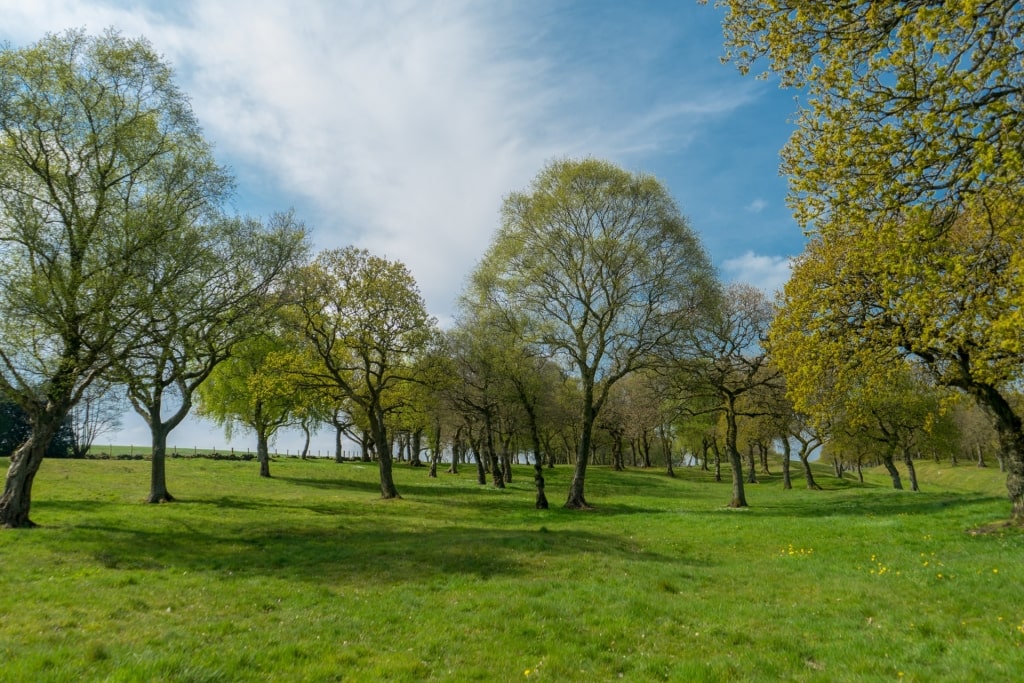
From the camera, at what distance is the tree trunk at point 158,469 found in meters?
29.4

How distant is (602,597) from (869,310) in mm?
14863

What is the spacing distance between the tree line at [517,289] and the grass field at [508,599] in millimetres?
4720

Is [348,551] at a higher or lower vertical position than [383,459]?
lower

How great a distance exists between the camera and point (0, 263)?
20.0 meters

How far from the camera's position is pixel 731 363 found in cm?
3647

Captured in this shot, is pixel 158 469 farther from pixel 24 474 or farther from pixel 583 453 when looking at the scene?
pixel 583 453

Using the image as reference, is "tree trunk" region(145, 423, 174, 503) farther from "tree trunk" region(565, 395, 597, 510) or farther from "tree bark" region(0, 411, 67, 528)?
"tree trunk" region(565, 395, 597, 510)

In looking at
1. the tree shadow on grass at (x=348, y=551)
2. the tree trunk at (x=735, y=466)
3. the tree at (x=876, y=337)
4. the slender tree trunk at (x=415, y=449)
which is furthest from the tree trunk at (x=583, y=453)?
the slender tree trunk at (x=415, y=449)

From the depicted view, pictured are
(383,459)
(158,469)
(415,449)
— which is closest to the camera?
(158,469)

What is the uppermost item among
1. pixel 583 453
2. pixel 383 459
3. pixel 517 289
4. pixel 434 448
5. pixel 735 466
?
pixel 517 289

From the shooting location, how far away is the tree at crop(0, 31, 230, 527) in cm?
1983

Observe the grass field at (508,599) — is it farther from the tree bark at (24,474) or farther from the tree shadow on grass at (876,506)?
the tree bark at (24,474)

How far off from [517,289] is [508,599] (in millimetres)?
21374

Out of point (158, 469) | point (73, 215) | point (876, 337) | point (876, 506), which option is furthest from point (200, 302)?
point (876, 506)
